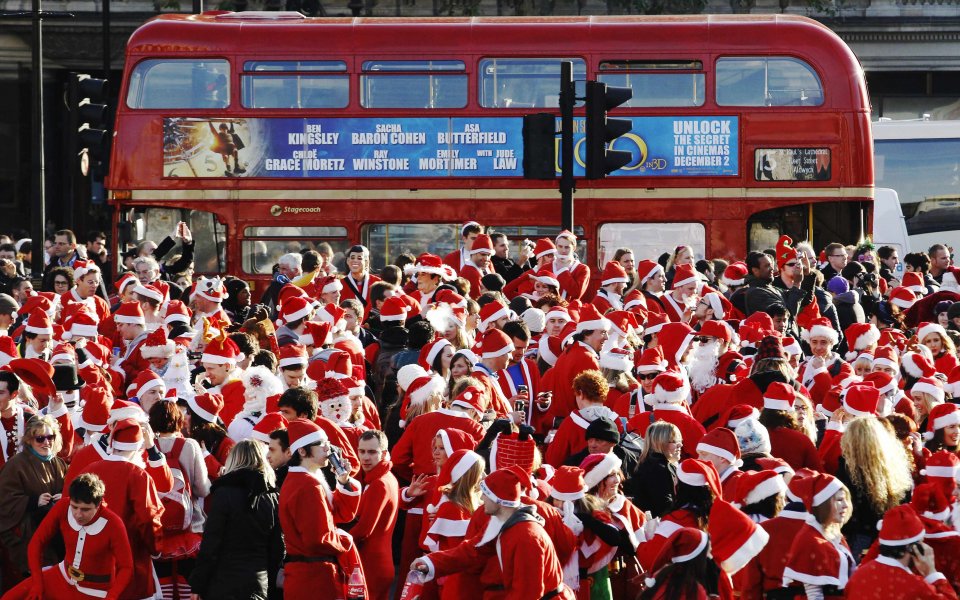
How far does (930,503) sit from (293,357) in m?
4.07

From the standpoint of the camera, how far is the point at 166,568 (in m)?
8.00

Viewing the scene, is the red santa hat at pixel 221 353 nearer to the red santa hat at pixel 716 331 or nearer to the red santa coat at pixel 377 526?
the red santa coat at pixel 377 526

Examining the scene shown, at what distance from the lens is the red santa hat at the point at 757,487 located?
6906mm

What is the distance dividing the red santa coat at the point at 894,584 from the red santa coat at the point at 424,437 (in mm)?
2750

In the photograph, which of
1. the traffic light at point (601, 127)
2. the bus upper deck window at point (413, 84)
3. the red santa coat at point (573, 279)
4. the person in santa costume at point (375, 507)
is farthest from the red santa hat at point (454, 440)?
the bus upper deck window at point (413, 84)

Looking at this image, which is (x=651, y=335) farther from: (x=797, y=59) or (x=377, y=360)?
(x=797, y=59)

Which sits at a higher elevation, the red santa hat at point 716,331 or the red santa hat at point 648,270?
the red santa hat at point 648,270

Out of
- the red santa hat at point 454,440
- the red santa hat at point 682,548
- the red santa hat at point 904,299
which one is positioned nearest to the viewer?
the red santa hat at point 682,548

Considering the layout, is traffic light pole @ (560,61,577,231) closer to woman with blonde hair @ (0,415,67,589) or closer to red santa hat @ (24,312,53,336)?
red santa hat @ (24,312,53,336)

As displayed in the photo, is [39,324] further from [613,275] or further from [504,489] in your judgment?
[504,489]

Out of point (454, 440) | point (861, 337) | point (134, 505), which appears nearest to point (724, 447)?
point (454, 440)

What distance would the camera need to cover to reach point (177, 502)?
7852 millimetres

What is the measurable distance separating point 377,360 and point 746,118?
7.14 meters

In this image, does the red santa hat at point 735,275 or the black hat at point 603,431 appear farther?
the red santa hat at point 735,275
